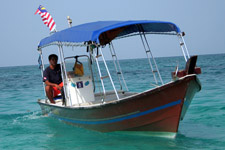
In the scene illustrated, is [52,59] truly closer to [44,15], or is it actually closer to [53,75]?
[53,75]

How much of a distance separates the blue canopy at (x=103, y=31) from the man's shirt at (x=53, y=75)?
2.33 feet

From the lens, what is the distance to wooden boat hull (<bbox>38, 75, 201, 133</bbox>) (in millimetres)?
6004

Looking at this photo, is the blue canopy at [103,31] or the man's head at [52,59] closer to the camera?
the blue canopy at [103,31]

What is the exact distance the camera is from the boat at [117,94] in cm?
604

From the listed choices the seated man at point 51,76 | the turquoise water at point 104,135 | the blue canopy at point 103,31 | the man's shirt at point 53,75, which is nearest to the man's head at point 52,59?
the seated man at point 51,76

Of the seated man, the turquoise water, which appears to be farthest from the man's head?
the turquoise water

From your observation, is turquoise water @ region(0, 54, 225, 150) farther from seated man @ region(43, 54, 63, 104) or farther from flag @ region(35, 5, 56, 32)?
flag @ region(35, 5, 56, 32)

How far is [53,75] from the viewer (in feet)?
29.5

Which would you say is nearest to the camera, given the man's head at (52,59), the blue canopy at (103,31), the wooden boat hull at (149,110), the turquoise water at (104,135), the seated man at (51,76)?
the wooden boat hull at (149,110)

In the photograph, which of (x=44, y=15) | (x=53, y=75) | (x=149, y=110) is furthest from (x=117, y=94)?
(x=44, y=15)

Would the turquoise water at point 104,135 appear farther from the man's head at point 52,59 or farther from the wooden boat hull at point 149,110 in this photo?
the man's head at point 52,59

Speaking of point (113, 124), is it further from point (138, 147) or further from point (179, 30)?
point (179, 30)

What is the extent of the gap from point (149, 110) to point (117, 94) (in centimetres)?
83


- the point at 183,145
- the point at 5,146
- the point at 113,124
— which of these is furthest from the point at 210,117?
the point at 5,146
